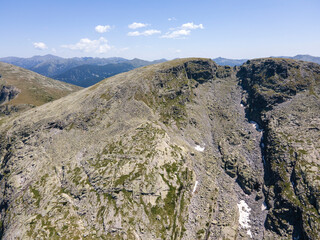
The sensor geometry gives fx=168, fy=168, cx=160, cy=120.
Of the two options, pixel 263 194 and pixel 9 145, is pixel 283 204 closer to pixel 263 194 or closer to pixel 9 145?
pixel 263 194

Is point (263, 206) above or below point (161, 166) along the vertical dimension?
below

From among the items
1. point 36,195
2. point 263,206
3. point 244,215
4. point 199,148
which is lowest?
point 244,215

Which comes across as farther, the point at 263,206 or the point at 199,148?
the point at 199,148

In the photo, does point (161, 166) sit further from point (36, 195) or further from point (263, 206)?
point (36, 195)

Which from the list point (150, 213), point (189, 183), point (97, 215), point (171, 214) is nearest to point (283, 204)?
point (189, 183)

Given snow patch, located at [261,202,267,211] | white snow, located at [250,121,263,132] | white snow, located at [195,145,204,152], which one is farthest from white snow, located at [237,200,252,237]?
white snow, located at [250,121,263,132]

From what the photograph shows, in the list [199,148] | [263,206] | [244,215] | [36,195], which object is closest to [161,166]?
[199,148]

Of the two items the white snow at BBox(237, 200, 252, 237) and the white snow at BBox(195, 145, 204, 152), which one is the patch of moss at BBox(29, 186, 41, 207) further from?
the white snow at BBox(237, 200, 252, 237)
